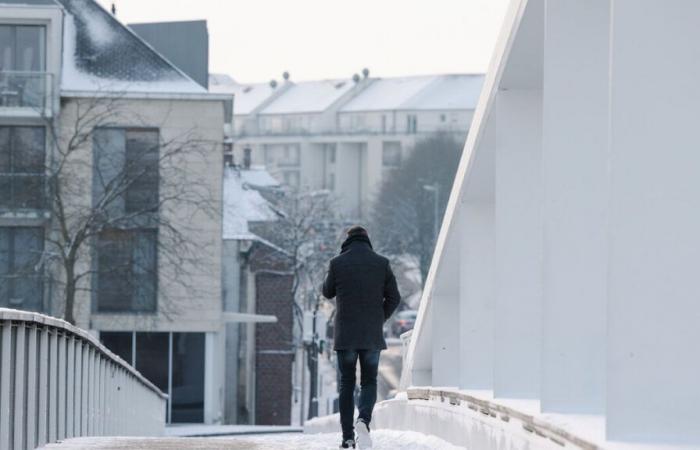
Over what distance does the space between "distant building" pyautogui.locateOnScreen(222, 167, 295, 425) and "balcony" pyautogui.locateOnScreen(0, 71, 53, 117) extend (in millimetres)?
10697

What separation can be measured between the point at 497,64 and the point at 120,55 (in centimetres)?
4378

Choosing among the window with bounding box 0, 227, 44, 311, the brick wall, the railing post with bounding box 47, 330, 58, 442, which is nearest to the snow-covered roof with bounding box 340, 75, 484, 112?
the brick wall

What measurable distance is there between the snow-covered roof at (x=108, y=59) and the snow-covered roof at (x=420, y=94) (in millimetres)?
121908

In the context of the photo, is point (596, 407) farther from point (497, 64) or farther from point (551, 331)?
point (497, 64)

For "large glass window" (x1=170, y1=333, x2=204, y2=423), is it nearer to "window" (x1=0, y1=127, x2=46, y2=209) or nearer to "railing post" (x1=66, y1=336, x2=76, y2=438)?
"window" (x1=0, y1=127, x2=46, y2=209)

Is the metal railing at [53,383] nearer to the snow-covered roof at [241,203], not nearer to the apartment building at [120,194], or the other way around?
the apartment building at [120,194]

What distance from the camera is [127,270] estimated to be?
49.8 m

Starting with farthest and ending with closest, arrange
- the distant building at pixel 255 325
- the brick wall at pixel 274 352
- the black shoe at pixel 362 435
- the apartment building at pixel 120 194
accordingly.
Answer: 1. the brick wall at pixel 274 352
2. the distant building at pixel 255 325
3. the apartment building at pixel 120 194
4. the black shoe at pixel 362 435

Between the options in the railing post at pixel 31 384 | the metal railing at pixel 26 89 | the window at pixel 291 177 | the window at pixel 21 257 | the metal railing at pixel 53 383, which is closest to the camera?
the metal railing at pixel 53 383

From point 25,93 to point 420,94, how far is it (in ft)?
431

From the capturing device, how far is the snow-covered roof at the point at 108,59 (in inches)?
2079

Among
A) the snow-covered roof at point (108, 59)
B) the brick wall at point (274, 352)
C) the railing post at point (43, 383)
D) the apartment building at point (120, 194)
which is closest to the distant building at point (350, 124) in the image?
the brick wall at point (274, 352)

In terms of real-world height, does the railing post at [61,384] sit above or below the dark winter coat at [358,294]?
below

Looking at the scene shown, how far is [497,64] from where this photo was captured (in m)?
11.4
